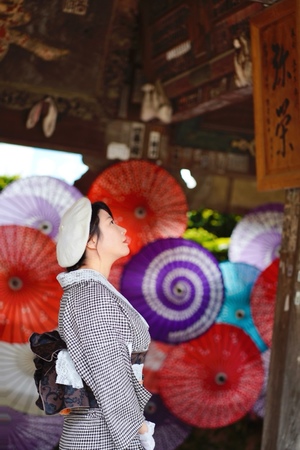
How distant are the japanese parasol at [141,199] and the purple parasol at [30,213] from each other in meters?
0.42

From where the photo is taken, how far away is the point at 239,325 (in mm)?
7180

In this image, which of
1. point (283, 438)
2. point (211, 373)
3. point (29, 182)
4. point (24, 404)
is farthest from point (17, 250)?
point (283, 438)

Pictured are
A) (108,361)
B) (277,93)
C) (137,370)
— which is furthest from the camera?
(277,93)

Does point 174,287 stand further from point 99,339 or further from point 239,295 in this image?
point 99,339

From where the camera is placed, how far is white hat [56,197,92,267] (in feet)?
11.9

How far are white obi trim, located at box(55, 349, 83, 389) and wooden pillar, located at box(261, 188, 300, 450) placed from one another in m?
2.11

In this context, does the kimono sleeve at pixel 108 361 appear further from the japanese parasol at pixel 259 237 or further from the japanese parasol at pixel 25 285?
the japanese parasol at pixel 259 237

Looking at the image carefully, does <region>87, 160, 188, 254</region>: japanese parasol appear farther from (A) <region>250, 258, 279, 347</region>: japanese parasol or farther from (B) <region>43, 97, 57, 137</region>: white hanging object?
(A) <region>250, 258, 279, 347</region>: japanese parasol

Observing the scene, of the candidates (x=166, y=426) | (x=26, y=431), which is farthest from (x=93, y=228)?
(x=166, y=426)

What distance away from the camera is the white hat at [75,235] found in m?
3.61

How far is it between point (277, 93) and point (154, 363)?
9.20 ft

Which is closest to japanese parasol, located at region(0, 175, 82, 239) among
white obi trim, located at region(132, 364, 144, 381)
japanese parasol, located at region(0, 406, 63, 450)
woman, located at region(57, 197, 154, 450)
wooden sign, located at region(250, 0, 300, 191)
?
japanese parasol, located at region(0, 406, 63, 450)

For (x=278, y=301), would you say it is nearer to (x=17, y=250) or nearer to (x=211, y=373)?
(x=211, y=373)

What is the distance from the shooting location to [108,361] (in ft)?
10.9
